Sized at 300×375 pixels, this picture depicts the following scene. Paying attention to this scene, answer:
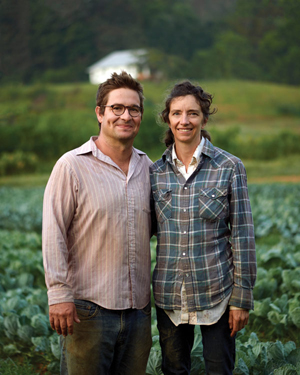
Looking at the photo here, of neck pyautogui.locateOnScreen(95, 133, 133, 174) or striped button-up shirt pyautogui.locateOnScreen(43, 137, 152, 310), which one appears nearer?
striped button-up shirt pyautogui.locateOnScreen(43, 137, 152, 310)

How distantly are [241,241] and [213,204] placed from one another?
223 mm

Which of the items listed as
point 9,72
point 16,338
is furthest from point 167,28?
point 16,338

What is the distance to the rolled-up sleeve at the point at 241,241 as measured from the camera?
7.45 feet

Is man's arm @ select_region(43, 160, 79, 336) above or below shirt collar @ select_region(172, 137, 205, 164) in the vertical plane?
below

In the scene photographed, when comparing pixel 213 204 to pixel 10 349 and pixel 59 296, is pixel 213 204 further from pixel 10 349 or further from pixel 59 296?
pixel 10 349

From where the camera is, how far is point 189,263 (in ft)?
7.52

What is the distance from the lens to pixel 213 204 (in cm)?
228

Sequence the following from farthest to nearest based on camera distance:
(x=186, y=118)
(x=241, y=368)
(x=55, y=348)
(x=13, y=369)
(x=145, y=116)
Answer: (x=145, y=116), (x=55, y=348), (x=13, y=369), (x=241, y=368), (x=186, y=118)

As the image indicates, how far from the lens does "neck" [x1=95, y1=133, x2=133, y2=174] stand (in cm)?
240

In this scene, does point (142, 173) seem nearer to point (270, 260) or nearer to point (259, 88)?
point (270, 260)

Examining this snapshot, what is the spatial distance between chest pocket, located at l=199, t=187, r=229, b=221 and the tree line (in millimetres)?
22076

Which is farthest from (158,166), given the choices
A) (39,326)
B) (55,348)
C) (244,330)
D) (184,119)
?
(39,326)

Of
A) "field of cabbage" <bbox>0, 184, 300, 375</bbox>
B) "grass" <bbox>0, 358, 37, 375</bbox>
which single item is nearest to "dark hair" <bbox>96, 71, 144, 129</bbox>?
"field of cabbage" <bbox>0, 184, 300, 375</bbox>

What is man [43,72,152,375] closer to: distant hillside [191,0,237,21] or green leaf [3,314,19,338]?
green leaf [3,314,19,338]
